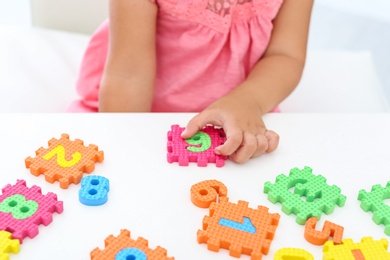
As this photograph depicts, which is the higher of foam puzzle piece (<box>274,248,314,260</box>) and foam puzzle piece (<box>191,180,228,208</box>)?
foam puzzle piece (<box>274,248,314,260</box>)

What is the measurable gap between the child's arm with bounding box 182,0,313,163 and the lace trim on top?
0.12 feet

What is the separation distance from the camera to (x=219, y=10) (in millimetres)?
926

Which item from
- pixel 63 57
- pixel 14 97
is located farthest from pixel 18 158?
pixel 63 57

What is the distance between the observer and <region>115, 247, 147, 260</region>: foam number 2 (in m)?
0.55

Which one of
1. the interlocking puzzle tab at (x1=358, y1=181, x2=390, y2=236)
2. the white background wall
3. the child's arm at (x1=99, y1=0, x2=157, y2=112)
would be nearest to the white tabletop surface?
the interlocking puzzle tab at (x1=358, y1=181, x2=390, y2=236)

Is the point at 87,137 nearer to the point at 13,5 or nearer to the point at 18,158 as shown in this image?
the point at 18,158

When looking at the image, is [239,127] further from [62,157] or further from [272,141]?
[62,157]

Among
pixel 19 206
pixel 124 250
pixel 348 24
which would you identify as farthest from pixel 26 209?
pixel 348 24

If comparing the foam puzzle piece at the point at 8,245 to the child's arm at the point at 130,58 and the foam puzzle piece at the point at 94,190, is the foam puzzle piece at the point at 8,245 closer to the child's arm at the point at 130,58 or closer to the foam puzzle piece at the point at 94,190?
the foam puzzle piece at the point at 94,190

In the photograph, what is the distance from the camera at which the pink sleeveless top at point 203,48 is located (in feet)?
3.05

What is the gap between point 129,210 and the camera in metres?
0.61

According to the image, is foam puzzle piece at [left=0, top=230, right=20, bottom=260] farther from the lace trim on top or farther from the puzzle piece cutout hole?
the lace trim on top

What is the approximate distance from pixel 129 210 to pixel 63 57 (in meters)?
0.69

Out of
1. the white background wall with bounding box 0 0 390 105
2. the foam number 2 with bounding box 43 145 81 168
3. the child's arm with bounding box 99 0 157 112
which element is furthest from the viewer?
the white background wall with bounding box 0 0 390 105
